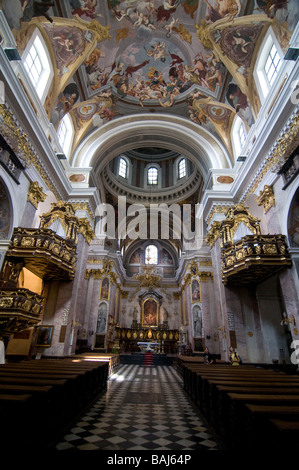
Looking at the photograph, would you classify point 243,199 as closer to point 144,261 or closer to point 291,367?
point 291,367

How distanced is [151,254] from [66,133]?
1867 centimetres

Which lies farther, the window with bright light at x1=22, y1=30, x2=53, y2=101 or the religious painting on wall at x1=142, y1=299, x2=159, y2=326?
the religious painting on wall at x1=142, y1=299, x2=159, y2=326

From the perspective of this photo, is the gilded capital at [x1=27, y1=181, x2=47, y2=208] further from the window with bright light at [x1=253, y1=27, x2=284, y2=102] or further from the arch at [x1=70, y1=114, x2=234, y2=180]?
the window with bright light at [x1=253, y1=27, x2=284, y2=102]

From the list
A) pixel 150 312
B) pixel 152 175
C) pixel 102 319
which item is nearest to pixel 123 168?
pixel 152 175

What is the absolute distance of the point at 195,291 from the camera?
1922 centimetres

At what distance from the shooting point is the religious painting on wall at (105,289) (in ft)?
62.8

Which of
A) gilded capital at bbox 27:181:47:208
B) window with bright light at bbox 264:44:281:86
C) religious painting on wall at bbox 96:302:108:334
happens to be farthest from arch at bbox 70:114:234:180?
religious painting on wall at bbox 96:302:108:334

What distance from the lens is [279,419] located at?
222 cm

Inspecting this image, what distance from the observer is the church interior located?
149 inches

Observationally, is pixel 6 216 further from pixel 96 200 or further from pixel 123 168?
pixel 123 168

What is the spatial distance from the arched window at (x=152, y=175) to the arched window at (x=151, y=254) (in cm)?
851

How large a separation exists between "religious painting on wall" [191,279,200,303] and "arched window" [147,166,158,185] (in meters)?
10.4

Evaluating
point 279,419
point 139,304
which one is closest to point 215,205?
point 279,419
